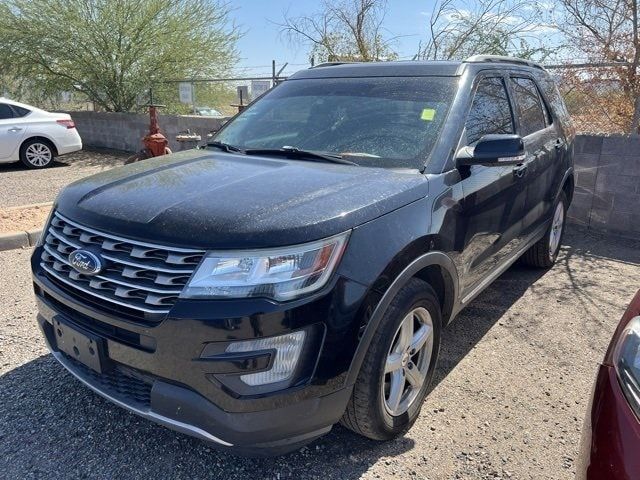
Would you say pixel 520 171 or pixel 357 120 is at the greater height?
pixel 357 120

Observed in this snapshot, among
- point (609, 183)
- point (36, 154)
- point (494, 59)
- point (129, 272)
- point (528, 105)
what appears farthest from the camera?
point (36, 154)

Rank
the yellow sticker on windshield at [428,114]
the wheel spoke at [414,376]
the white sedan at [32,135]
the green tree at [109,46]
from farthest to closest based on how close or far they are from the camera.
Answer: the green tree at [109,46]
the white sedan at [32,135]
the yellow sticker on windshield at [428,114]
the wheel spoke at [414,376]

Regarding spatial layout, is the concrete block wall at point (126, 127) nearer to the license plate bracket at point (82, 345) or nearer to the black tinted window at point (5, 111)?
the black tinted window at point (5, 111)

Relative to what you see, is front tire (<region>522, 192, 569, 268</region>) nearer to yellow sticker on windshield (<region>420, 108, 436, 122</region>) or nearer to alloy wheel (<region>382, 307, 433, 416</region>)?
yellow sticker on windshield (<region>420, 108, 436, 122</region>)

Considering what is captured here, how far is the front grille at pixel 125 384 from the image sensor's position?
7.02ft

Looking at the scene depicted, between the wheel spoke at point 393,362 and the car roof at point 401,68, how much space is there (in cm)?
178

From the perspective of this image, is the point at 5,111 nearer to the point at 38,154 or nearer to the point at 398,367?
the point at 38,154

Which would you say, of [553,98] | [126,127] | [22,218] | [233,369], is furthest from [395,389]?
[126,127]

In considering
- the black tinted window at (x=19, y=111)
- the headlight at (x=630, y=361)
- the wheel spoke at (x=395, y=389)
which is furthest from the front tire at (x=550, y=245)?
the black tinted window at (x=19, y=111)

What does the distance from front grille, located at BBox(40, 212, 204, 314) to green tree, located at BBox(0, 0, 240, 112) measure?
1265 centimetres

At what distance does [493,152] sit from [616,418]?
61.9 inches

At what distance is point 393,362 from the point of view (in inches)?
95.8

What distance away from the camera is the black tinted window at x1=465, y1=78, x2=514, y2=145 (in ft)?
10.3

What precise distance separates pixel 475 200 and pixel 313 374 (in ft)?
5.02
